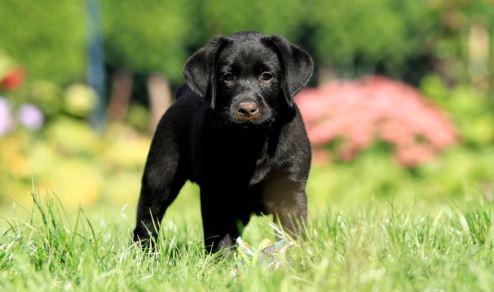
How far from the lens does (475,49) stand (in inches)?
804

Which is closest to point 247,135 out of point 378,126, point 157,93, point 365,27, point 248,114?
point 248,114

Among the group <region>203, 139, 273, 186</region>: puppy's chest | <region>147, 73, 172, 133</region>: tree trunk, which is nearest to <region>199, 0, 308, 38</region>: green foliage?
<region>147, 73, 172, 133</region>: tree trunk

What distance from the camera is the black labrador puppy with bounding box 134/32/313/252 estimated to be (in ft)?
14.1

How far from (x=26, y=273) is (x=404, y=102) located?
308 inches

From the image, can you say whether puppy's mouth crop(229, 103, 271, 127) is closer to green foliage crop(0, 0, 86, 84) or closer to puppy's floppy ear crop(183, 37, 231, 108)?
puppy's floppy ear crop(183, 37, 231, 108)

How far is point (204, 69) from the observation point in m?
4.54

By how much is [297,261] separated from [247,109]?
102cm

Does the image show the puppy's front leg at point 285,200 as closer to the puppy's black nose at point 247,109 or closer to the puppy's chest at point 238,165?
the puppy's chest at point 238,165

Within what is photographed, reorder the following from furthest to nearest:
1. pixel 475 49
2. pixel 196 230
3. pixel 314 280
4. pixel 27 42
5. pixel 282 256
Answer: pixel 475 49
pixel 27 42
pixel 196 230
pixel 282 256
pixel 314 280

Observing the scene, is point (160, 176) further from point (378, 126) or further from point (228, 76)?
point (378, 126)

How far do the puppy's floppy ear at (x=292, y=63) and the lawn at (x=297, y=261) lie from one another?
0.73m

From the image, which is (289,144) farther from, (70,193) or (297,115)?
(70,193)

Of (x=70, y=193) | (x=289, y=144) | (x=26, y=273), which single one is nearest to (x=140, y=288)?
(x=26, y=273)

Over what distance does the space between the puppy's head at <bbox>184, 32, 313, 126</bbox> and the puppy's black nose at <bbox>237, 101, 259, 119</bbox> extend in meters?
0.17
